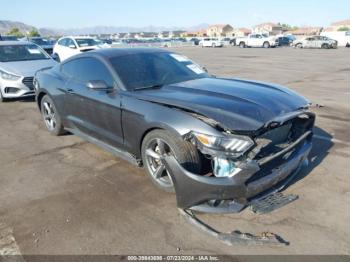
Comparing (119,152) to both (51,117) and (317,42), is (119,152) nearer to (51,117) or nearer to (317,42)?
(51,117)

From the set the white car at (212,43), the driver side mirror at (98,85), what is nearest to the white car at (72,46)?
the driver side mirror at (98,85)

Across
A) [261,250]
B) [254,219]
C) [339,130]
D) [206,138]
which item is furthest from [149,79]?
[339,130]

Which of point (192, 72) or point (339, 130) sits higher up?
point (192, 72)

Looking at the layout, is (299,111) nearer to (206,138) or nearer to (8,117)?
(206,138)

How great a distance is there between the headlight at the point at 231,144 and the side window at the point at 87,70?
1.76m

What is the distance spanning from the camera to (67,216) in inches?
139

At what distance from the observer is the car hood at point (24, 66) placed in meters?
8.80

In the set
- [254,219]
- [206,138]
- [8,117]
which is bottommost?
[8,117]

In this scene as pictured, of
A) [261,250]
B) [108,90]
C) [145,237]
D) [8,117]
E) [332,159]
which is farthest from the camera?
[8,117]

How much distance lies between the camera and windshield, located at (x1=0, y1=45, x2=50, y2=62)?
31.5 feet

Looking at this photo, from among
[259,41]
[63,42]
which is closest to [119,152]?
[63,42]

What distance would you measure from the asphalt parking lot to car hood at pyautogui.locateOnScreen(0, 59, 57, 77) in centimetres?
378

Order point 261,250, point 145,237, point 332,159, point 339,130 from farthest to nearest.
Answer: point 339,130 < point 332,159 < point 145,237 < point 261,250

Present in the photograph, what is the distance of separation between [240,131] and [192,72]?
198 centimetres
